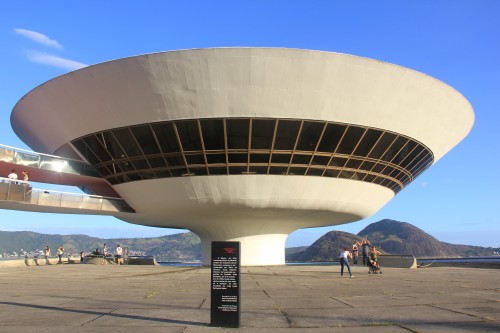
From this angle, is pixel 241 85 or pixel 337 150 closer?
pixel 241 85

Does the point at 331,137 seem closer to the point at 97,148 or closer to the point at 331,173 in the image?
the point at 331,173

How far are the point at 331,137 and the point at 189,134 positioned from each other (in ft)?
26.7

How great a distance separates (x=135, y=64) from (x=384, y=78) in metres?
13.6

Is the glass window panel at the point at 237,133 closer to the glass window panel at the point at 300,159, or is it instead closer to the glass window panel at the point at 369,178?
the glass window panel at the point at 300,159

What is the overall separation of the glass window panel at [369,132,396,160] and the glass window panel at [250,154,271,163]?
673 cm

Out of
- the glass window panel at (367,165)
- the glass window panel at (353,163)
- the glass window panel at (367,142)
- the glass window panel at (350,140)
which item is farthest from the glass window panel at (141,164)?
the glass window panel at (367,165)

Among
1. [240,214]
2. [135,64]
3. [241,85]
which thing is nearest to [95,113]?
[135,64]

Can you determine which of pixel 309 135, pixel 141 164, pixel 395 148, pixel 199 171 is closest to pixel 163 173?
pixel 141 164

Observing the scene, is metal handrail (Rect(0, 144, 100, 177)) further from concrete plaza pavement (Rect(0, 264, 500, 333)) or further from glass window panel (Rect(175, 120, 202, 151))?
concrete plaza pavement (Rect(0, 264, 500, 333))

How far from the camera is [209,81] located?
72.1 feet

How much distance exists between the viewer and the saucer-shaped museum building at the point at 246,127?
2208 centimetres

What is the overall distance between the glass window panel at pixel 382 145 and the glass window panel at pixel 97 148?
1661 cm

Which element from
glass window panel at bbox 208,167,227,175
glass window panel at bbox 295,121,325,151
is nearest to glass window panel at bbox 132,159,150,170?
glass window panel at bbox 208,167,227,175

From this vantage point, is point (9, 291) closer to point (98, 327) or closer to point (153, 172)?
point (98, 327)
